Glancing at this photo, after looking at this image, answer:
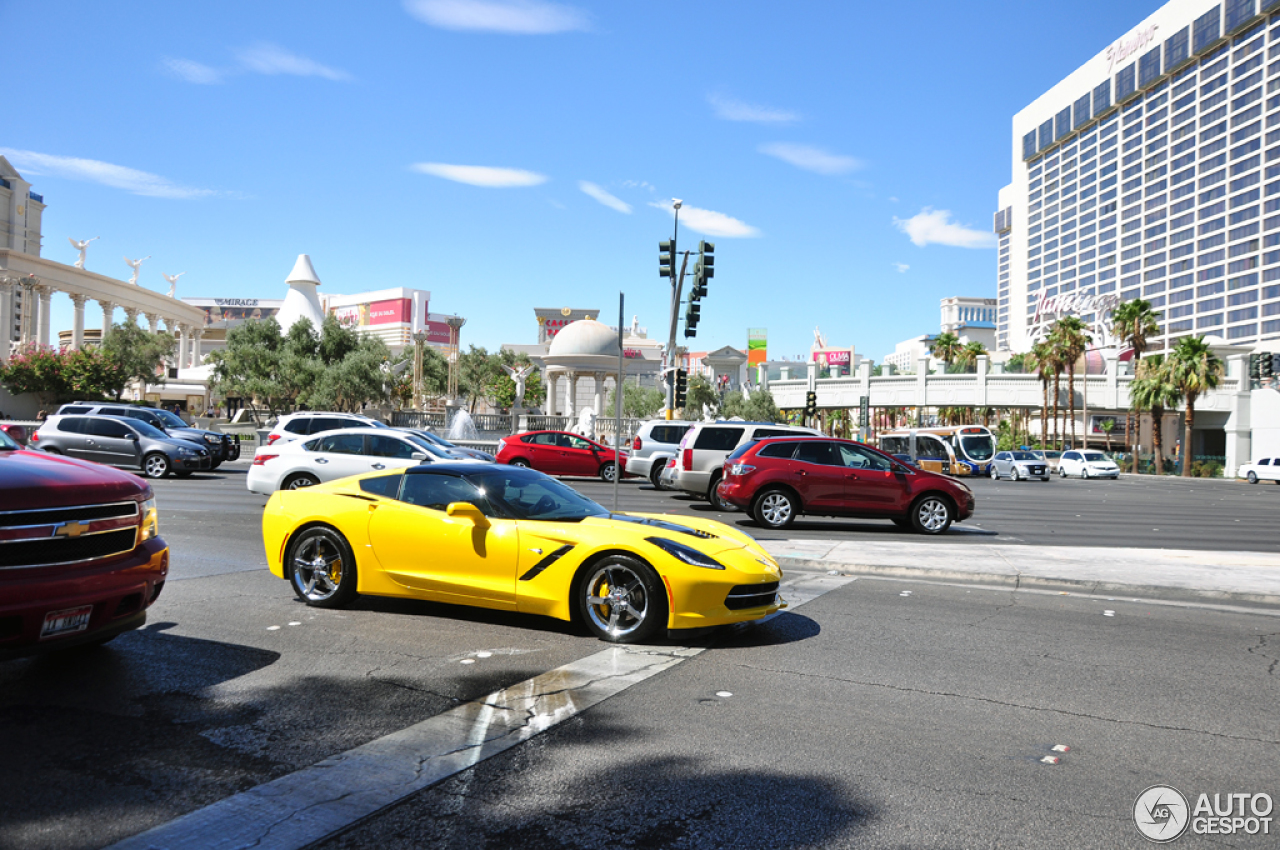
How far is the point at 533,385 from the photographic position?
9519 centimetres

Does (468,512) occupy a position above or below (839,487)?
above

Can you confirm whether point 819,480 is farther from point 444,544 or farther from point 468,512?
point 468,512

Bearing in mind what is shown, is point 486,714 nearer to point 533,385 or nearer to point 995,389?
point 995,389

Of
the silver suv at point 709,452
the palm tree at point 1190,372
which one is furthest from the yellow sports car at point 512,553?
the palm tree at point 1190,372

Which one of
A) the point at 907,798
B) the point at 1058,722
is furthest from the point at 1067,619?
the point at 907,798

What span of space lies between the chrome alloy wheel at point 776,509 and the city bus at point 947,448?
64.2 ft

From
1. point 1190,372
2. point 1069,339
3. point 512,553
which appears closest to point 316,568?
point 512,553

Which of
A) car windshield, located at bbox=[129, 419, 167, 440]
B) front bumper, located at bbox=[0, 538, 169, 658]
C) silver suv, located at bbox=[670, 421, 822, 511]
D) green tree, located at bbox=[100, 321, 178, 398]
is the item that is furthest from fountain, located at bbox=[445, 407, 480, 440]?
front bumper, located at bbox=[0, 538, 169, 658]

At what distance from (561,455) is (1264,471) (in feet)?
135

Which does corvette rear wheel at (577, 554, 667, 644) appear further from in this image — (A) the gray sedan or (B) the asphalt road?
(A) the gray sedan

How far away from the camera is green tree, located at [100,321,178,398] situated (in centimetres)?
7244

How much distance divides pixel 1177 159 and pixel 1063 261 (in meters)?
32.8

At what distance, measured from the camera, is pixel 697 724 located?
185 inches

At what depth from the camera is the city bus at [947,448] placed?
35.6 m
